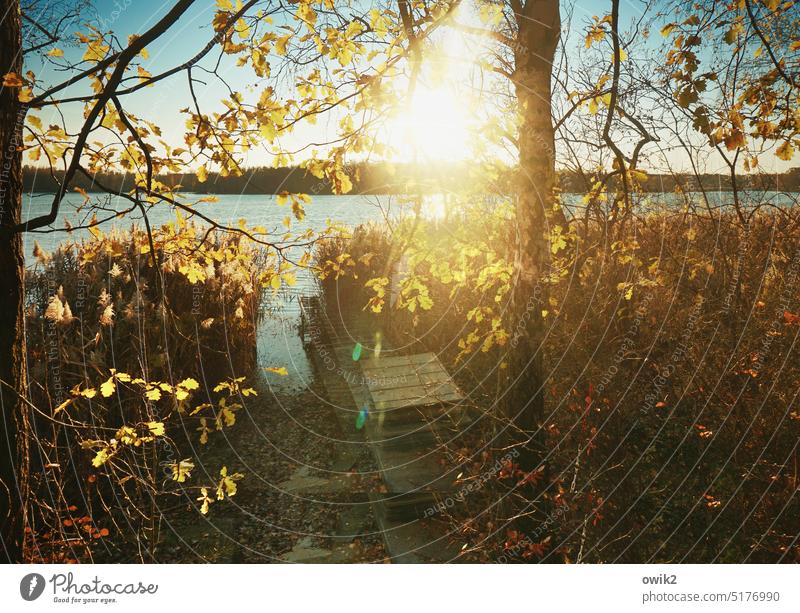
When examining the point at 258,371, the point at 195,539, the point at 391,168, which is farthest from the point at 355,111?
the point at 258,371

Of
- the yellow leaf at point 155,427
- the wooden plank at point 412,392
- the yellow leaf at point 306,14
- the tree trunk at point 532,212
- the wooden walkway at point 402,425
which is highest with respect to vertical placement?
the yellow leaf at point 306,14

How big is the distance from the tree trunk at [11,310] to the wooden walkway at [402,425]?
2.16 m

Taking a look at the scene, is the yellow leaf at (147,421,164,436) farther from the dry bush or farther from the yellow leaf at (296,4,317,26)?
the yellow leaf at (296,4,317,26)

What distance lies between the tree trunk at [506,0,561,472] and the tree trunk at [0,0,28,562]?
104 inches

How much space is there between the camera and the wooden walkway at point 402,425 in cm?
375

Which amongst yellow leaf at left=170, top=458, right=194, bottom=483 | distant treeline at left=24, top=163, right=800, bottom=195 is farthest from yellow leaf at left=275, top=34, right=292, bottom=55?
yellow leaf at left=170, top=458, right=194, bottom=483

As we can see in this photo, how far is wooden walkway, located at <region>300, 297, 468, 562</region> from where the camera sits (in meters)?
3.75

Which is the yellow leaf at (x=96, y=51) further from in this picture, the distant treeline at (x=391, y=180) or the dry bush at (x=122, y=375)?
the dry bush at (x=122, y=375)

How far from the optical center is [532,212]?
10.8ft

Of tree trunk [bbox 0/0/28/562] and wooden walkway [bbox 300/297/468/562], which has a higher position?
tree trunk [bbox 0/0/28/562]

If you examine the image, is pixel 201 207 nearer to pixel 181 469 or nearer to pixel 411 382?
pixel 411 382
